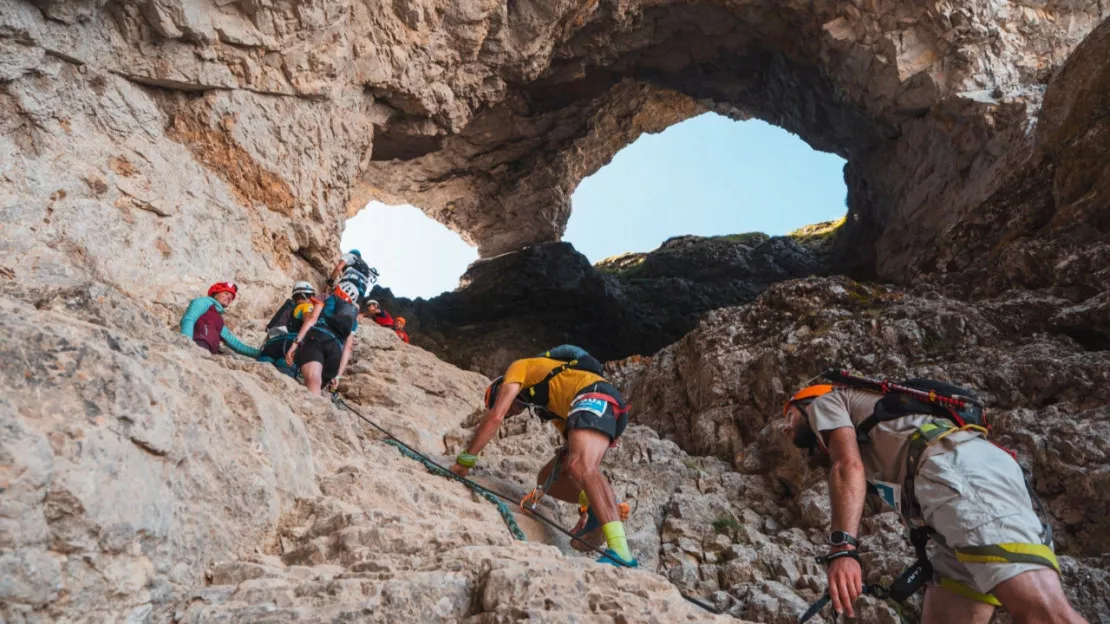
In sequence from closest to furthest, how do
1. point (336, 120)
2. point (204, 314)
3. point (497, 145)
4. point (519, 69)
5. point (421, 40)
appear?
1. point (204, 314)
2. point (336, 120)
3. point (421, 40)
4. point (519, 69)
5. point (497, 145)

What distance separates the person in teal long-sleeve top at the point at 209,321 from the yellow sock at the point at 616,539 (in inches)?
157

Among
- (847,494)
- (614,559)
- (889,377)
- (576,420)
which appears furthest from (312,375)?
(889,377)

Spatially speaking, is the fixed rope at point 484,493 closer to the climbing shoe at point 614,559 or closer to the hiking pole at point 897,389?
the climbing shoe at point 614,559

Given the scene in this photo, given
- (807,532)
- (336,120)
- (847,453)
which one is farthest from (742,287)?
(847,453)

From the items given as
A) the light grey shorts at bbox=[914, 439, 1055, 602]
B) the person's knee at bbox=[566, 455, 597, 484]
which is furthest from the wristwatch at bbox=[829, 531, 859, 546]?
the person's knee at bbox=[566, 455, 597, 484]

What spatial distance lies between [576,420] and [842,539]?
1.94 m

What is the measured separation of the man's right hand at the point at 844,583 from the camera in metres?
3.09

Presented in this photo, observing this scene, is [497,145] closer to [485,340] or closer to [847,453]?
[485,340]

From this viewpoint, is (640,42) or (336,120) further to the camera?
(640,42)

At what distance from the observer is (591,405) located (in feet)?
15.7

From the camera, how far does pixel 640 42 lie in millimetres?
18000

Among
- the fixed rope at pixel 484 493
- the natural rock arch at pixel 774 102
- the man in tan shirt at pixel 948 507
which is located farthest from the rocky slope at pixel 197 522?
the natural rock arch at pixel 774 102

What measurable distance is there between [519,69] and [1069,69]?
34.7 ft

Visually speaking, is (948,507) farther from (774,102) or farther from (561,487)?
(774,102)
